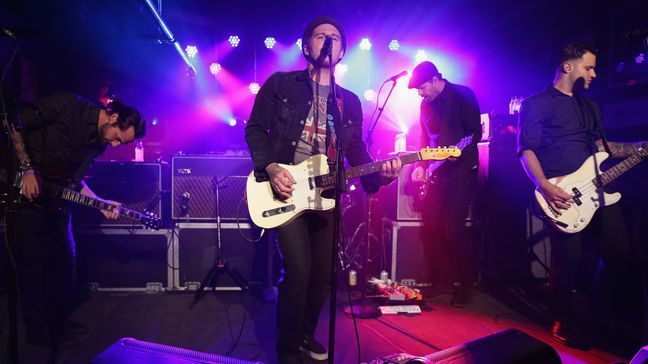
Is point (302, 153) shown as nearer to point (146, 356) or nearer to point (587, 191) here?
point (146, 356)

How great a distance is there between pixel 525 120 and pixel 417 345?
2.09 metres

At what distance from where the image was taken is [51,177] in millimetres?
3084

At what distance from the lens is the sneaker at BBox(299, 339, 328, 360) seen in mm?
2719

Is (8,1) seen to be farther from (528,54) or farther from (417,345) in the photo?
(528,54)

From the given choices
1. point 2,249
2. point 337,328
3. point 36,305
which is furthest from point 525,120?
point 2,249

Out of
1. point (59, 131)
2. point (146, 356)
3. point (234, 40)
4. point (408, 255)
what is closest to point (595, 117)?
point (408, 255)

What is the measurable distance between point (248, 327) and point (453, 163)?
8.53 ft

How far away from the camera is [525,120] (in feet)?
10.5

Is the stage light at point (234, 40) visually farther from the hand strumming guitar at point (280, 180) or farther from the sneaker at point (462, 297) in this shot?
the sneaker at point (462, 297)

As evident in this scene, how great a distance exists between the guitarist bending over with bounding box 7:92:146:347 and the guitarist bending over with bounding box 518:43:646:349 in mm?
3468

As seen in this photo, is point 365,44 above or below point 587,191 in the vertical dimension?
above

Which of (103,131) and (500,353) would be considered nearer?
(500,353)

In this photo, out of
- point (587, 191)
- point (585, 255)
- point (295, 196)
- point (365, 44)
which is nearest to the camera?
point (295, 196)

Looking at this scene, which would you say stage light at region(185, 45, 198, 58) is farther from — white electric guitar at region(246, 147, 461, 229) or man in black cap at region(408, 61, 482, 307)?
white electric guitar at region(246, 147, 461, 229)
